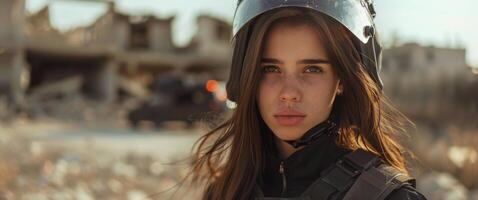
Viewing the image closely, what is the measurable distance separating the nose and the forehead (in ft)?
0.26

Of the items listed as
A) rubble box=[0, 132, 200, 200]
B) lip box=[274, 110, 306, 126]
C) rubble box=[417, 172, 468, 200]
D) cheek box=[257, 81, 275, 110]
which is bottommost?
rubble box=[0, 132, 200, 200]

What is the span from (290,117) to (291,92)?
3.4 inches

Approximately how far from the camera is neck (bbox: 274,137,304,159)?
1.99m

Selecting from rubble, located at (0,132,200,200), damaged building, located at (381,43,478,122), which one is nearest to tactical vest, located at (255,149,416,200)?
rubble, located at (0,132,200,200)

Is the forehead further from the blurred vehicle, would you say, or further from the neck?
the blurred vehicle

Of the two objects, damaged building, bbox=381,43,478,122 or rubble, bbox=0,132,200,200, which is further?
damaged building, bbox=381,43,478,122

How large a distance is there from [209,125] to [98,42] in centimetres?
2898

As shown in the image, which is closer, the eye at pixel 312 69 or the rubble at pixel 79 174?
the eye at pixel 312 69

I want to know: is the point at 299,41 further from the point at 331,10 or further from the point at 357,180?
the point at 357,180

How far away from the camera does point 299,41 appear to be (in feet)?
6.07

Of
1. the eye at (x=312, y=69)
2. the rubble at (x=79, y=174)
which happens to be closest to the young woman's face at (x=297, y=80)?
the eye at (x=312, y=69)

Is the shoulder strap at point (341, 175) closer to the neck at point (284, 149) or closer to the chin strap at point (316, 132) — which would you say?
the chin strap at point (316, 132)

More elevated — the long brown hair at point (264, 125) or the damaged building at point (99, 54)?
the long brown hair at point (264, 125)

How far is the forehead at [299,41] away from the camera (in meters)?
1.85
